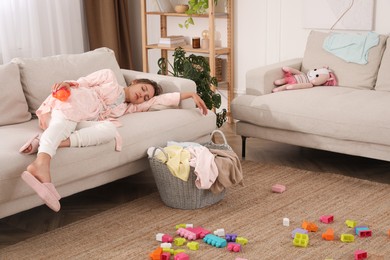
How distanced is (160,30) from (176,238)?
128 inches

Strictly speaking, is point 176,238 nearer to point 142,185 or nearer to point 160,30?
point 142,185

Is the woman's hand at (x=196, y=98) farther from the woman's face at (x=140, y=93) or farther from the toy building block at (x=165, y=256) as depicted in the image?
the toy building block at (x=165, y=256)

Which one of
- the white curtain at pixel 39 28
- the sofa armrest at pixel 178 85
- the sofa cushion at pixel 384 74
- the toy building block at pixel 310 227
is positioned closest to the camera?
the toy building block at pixel 310 227

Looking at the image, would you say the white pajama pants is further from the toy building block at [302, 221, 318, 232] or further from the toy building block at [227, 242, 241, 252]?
the toy building block at [302, 221, 318, 232]

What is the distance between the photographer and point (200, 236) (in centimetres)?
301

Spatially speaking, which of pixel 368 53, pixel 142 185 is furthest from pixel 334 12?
pixel 142 185

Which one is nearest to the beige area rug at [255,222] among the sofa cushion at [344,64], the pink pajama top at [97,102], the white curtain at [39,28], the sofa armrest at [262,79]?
the pink pajama top at [97,102]

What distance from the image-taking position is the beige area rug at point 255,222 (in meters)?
2.86

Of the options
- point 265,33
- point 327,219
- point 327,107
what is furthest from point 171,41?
point 327,219

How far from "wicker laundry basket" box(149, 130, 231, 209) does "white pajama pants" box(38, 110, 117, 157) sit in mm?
296

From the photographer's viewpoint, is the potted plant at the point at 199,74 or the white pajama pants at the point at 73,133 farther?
the potted plant at the point at 199,74

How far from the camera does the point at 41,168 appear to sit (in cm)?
289

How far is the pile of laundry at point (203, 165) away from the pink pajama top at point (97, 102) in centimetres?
37

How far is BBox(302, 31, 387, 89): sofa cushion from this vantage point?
4.34 meters
